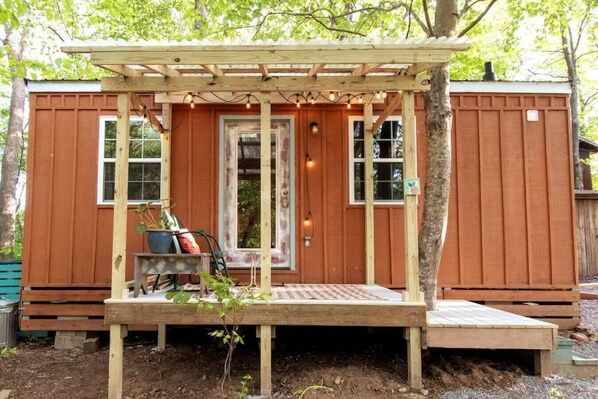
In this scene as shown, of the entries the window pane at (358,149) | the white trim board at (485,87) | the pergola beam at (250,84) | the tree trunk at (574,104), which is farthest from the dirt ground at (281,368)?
the tree trunk at (574,104)

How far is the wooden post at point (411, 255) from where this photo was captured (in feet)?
11.2

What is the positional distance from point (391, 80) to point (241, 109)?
2.24 meters

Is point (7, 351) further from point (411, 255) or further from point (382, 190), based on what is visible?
point (382, 190)

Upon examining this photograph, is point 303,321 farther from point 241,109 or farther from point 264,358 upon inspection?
point 241,109

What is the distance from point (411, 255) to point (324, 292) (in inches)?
44.8

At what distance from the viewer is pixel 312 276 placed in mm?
5031

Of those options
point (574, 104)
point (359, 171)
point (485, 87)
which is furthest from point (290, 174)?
point (574, 104)

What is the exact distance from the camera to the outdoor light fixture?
506 centimetres

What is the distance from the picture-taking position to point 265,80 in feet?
11.7

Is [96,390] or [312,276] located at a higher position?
[312,276]

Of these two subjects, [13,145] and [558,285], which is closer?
[558,285]

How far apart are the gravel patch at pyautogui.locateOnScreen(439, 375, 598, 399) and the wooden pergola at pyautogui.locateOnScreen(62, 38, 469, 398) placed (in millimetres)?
427

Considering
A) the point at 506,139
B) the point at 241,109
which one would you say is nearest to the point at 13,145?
the point at 241,109

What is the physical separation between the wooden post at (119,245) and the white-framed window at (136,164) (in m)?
1.65
